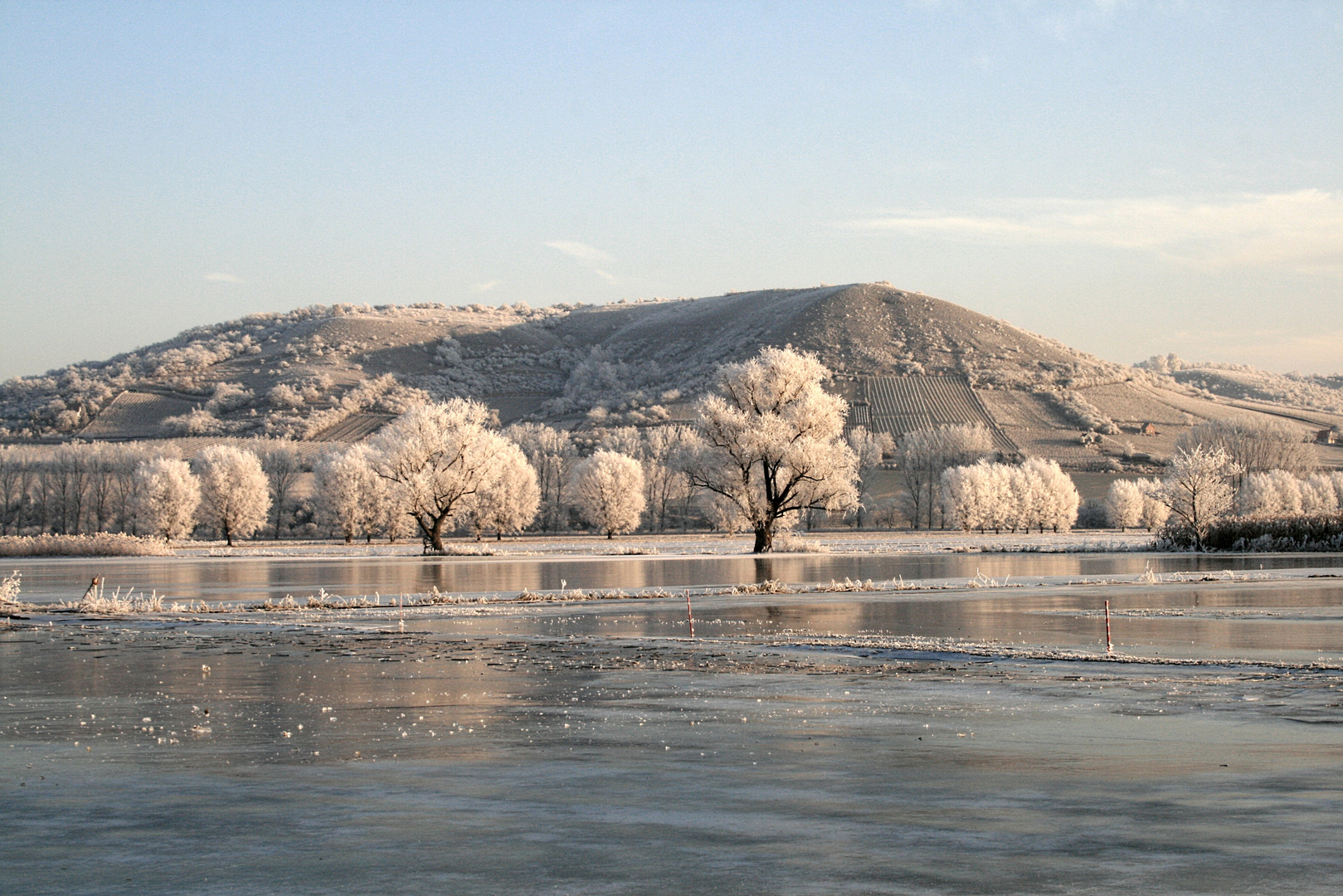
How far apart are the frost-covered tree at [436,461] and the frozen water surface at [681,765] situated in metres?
48.2

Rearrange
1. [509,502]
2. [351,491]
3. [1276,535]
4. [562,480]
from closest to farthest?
[1276,535] → [351,491] → [509,502] → [562,480]

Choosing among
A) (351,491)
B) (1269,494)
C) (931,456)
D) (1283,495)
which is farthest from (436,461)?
(931,456)

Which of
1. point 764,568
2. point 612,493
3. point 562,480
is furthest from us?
point 562,480

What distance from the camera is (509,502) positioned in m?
96.7

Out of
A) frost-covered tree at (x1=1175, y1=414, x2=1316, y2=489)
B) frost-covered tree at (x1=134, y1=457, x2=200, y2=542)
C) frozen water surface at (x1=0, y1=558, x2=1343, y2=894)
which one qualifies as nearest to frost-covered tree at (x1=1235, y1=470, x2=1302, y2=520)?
frost-covered tree at (x1=1175, y1=414, x2=1316, y2=489)

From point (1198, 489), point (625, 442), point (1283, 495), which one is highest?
point (625, 442)

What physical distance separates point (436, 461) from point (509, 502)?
25.9 m

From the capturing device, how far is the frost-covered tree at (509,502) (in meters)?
93.8

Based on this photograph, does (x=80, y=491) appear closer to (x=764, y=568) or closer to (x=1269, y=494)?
(x=764, y=568)

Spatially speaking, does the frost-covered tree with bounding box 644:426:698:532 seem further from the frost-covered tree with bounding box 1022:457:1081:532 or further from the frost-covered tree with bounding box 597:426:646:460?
the frost-covered tree with bounding box 1022:457:1081:532

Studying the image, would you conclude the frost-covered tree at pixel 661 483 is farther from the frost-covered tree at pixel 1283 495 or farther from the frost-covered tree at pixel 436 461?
the frost-covered tree at pixel 1283 495

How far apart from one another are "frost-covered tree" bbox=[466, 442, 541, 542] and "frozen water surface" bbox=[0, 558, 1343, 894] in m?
72.1

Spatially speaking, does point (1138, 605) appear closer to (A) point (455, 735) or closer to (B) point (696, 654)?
(B) point (696, 654)

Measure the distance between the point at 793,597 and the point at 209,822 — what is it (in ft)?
80.9
